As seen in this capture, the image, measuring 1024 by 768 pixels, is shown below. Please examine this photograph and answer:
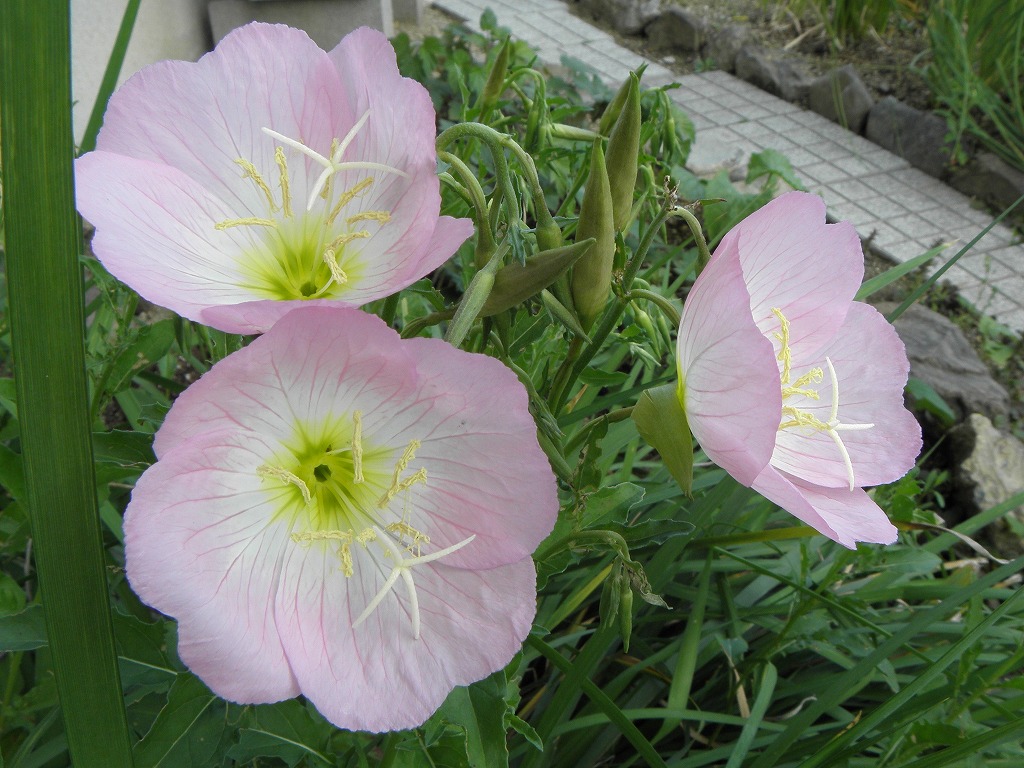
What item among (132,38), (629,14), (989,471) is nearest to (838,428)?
(989,471)

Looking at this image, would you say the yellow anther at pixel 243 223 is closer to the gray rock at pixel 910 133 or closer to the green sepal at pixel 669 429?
the green sepal at pixel 669 429

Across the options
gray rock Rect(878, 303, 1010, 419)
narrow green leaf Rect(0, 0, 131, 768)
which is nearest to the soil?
gray rock Rect(878, 303, 1010, 419)

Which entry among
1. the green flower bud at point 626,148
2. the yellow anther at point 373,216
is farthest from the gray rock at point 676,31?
the yellow anther at point 373,216

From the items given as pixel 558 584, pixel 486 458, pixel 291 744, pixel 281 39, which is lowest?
pixel 558 584

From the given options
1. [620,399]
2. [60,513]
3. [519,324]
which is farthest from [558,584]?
[60,513]

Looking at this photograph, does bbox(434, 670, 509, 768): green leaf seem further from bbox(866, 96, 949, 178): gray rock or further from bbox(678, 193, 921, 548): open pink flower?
bbox(866, 96, 949, 178): gray rock

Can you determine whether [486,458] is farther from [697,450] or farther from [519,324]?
[697,450]

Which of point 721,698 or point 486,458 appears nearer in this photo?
point 486,458
